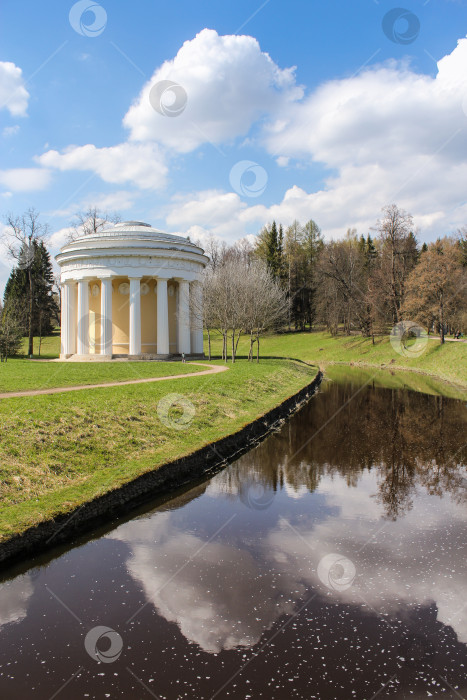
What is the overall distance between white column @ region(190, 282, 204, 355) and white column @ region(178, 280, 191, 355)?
58cm

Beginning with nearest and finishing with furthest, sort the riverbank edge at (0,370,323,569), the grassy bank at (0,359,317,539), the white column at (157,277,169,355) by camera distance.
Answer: the riverbank edge at (0,370,323,569) → the grassy bank at (0,359,317,539) → the white column at (157,277,169,355)

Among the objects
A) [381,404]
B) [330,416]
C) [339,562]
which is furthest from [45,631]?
[381,404]

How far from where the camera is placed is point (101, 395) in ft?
53.2

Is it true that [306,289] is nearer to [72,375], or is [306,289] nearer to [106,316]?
[106,316]

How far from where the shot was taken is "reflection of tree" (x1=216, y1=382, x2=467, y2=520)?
12125 millimetres

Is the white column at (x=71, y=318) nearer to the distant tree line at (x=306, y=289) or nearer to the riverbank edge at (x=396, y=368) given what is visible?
the distant tree line at (x=306, y=289)

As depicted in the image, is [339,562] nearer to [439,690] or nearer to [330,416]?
[439,690]

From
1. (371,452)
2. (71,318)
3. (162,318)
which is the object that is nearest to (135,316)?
(162,318)

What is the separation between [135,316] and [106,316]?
2.21 metres
